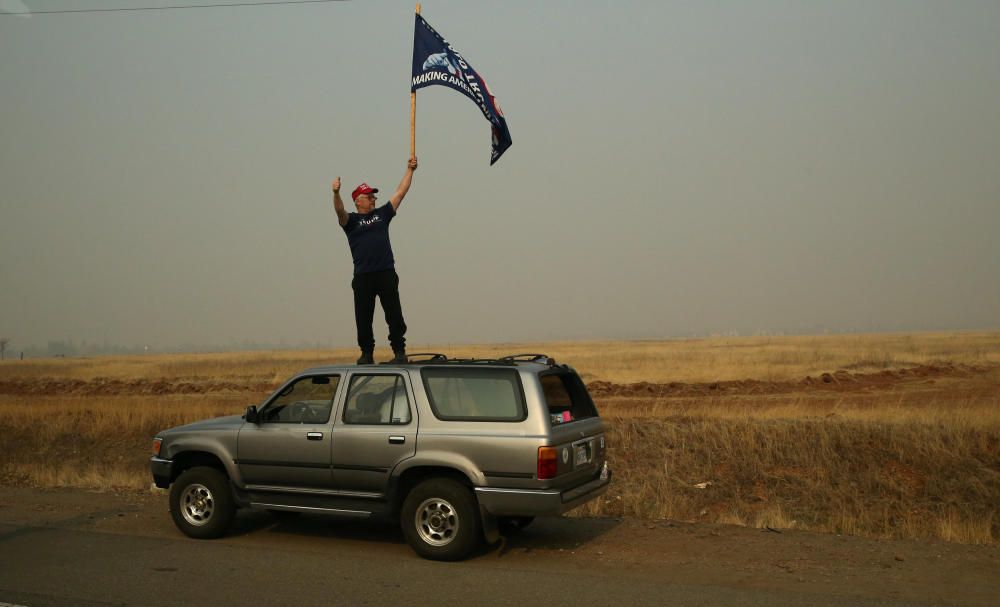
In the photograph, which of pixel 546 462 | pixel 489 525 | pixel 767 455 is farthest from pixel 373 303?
pixel 767 455

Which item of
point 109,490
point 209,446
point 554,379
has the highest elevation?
point 554,379

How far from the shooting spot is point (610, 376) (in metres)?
38.8

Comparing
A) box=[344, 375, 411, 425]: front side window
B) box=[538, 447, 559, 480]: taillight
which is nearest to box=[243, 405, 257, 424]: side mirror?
box=[344, 375, 411, 425]: front side window

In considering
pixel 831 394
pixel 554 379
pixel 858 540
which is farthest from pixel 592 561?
pixel 831 394

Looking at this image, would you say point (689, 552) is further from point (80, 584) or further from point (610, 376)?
point (610, 376)

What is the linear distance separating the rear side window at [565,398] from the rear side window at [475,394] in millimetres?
313

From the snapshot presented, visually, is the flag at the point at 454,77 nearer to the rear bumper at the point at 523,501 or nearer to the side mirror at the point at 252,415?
the side mirror at the point at 252,415

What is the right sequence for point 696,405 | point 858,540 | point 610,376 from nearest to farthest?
1. point 858,540
2. point 696,405
3. point 610,376

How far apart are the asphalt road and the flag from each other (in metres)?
5.52

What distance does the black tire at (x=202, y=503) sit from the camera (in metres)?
9.41

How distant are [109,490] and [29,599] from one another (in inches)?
277

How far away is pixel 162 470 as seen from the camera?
977 centimetres

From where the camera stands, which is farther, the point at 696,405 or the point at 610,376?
the point at 610,376

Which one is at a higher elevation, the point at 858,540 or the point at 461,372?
the point at 461,372
